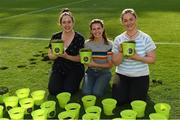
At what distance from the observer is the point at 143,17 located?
1160 centimetres

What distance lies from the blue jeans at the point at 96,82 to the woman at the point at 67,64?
0.52 ft

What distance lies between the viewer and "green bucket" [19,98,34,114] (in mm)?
4837

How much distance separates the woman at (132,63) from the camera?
5.04 m

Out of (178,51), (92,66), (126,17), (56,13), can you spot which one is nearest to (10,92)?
(92,66)

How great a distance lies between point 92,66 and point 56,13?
791cm

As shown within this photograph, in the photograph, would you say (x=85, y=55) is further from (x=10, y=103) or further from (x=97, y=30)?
(x=10, y=103)

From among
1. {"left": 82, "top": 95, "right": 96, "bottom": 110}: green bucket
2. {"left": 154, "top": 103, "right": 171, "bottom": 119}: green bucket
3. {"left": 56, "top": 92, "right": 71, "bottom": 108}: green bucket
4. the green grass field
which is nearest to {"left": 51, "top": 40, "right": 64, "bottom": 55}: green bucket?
{"left": 56, "top": 92, "right": 71, "bottom": 108}: green bucket

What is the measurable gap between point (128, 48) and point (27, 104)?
1.41 meters

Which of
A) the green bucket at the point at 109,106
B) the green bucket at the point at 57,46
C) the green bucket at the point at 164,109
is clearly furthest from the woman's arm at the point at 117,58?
the green bucket at the point at 164,109

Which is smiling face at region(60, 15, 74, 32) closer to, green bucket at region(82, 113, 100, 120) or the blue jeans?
the blue jeans

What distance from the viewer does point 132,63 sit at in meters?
5.13

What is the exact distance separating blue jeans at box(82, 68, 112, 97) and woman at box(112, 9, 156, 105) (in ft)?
0.86

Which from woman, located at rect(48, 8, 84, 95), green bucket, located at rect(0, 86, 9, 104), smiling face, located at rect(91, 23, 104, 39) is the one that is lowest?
green bucket, located at rect(0, 86, 9, 104)

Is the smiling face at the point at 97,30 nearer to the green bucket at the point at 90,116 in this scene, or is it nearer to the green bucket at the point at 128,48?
the green bucket at the point at 128,48
